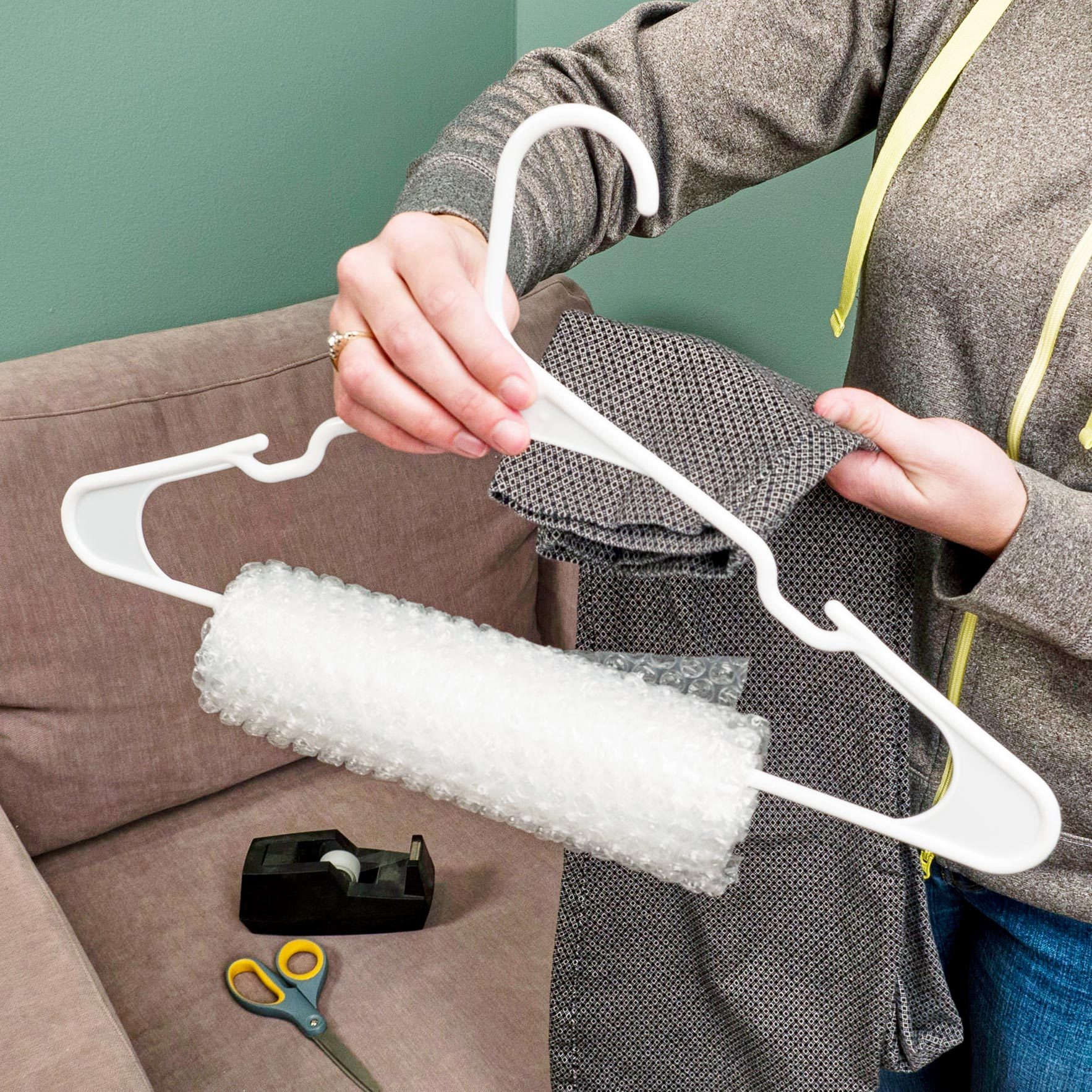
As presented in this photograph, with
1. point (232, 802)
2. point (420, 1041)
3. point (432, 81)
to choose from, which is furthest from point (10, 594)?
point (432, 81)

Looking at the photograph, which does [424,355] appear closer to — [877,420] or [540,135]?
[540,135]

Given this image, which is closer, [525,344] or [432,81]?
[525,344]

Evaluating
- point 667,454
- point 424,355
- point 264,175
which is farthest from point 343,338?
point 264,175

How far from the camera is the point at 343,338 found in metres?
0.47

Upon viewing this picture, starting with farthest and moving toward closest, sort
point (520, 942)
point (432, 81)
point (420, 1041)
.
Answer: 1. point (432, 81)
2. point (520, 942)
3. point (420, 1041)

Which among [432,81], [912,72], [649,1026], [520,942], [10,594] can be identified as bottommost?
[520,942]

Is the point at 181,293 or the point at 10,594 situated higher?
the point at 181,293

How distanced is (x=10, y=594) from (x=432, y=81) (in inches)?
34.5

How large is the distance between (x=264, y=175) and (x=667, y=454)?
3.05 feet

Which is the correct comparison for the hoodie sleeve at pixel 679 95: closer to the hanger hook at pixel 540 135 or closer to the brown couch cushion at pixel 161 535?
the hanger hook at pixel 540 135

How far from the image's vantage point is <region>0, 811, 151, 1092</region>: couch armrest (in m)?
0.64

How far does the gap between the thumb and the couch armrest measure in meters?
0.61

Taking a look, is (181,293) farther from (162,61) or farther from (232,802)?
(232,802)

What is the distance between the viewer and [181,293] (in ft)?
4.01
